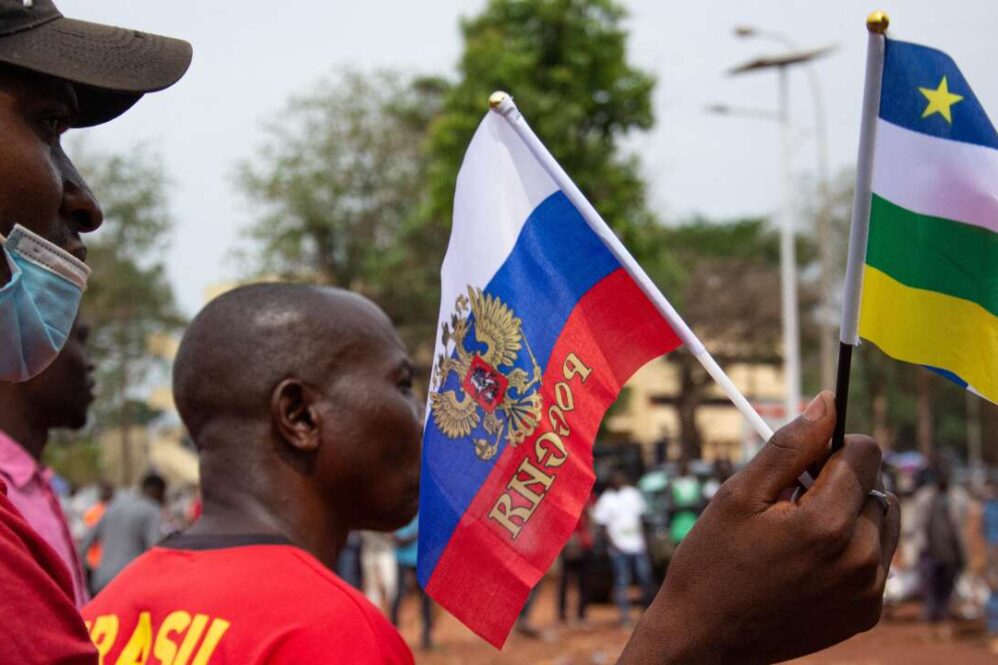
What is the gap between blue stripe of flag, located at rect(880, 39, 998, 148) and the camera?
1.69 m

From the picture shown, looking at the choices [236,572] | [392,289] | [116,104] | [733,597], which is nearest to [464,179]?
[116,104]

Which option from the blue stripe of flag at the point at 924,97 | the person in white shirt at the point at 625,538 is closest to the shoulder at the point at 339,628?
the blue stripe of flag at the point at 924,97

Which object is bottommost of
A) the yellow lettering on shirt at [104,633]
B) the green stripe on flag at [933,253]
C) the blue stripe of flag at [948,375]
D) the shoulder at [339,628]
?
the yellow lettering on shirt at [104,633]

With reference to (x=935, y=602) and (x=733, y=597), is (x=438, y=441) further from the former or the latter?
(x=935, y=602)

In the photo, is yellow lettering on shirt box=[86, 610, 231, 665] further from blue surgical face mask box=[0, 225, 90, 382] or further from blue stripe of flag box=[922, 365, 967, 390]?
blue stripe of flag box=[922, 365, 967, 390]

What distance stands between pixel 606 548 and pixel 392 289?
12.6 metres

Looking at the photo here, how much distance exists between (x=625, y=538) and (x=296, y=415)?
12995 millimetres

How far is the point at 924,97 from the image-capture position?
1.75m

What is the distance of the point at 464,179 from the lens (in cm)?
210

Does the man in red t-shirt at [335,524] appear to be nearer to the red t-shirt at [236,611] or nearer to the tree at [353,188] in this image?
the red t-shirt at [236,611]

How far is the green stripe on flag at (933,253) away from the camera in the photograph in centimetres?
184

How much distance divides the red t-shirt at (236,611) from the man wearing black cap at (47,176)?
0.44 m

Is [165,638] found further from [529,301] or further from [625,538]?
[625,538]

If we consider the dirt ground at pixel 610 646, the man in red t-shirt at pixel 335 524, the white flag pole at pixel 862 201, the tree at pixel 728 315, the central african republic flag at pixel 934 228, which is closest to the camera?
the man in red t-shirt at pixel 335 524
